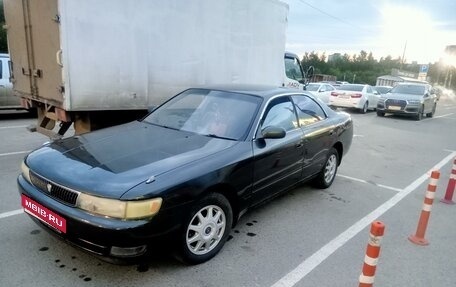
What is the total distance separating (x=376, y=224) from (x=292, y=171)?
2051 mm

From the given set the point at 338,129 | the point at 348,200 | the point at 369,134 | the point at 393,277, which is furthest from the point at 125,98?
the point at 369,134

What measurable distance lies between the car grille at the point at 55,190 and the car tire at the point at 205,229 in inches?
34.4

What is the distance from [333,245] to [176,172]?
190 cm

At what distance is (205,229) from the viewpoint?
10.1 feet

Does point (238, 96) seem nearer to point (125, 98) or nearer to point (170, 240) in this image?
point (170, 240)

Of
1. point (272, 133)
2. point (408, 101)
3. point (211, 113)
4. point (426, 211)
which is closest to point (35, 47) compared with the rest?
point (211, 113)

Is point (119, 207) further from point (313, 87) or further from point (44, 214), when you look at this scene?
point (313, 87)

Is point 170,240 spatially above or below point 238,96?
below

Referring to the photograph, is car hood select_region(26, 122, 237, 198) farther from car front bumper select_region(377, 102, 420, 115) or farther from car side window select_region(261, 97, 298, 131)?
car front bumper select_region(377, 102, 420, 115)

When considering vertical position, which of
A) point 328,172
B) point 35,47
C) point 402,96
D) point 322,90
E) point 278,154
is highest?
point 35,47

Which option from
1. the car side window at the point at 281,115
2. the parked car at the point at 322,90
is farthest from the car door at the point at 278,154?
the parked car at the point at 322,90

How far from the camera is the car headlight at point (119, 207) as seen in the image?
2.52 m

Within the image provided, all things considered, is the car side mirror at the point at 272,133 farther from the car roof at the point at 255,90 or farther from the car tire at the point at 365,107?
the car tire at the point at 365,107

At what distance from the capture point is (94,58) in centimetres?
514
